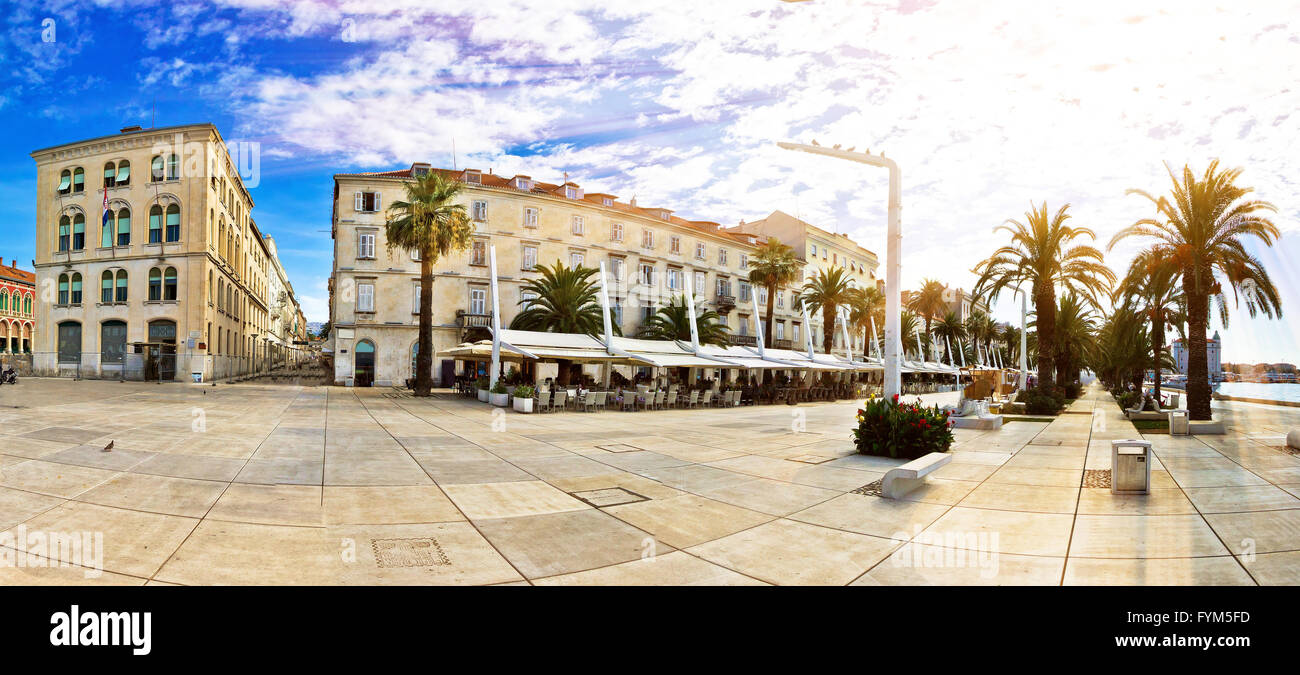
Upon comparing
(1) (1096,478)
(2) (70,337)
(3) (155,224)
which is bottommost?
(1) (1096,478)

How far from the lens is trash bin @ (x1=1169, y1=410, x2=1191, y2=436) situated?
14899 mm

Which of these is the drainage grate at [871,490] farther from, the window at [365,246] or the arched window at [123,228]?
the arched window at [123,228]

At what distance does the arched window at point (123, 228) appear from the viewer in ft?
128

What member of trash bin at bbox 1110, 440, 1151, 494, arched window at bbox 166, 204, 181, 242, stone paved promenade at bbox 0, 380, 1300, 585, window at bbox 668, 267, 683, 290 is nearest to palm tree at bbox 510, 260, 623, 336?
window at bbox 668, 267, 683, 290

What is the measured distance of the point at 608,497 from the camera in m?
7.32

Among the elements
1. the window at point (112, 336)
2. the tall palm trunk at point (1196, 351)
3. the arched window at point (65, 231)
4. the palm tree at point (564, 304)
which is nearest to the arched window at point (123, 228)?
the arched window at point (65, 231)

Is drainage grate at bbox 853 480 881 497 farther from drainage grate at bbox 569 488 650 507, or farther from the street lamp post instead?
the street lamp post

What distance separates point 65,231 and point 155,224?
691 cm

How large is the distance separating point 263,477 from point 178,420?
8.19 metres

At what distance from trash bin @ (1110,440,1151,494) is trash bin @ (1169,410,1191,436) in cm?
977

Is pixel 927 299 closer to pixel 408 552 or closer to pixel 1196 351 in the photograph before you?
pixel 1196 351

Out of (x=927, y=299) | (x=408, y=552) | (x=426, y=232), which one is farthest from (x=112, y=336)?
(x=927, y=299)
